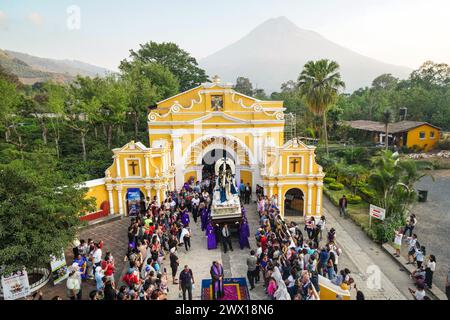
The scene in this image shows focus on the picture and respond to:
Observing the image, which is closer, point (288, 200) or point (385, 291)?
point (385, 291)

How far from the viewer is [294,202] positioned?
19531 mm

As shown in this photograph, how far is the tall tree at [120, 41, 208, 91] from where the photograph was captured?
50.6 meters

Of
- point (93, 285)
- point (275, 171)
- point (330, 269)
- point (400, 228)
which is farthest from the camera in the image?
point (275, 171)

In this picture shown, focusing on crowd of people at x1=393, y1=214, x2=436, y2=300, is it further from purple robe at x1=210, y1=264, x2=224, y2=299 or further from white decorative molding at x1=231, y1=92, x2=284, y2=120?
white decorative molding at x1=231, y1=92, x2=284, y2=120

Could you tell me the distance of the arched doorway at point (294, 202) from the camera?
1930 cm

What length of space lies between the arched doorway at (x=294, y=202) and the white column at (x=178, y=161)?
25.1 feet

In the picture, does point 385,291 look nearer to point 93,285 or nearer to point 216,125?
point 93,285

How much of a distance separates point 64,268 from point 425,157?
39.5m

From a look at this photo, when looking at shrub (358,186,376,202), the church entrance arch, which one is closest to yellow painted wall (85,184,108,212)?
the church entrance arch

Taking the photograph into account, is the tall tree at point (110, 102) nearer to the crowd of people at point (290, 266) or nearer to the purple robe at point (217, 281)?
the crowd of people at point (290, 266)

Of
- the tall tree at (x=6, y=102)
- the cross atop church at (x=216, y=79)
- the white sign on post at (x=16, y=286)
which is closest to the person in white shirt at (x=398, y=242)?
the cross atop church at (x=216, y=79)

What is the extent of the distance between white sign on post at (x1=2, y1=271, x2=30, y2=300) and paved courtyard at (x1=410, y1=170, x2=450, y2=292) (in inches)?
608

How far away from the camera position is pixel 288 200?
1975 centimetres
